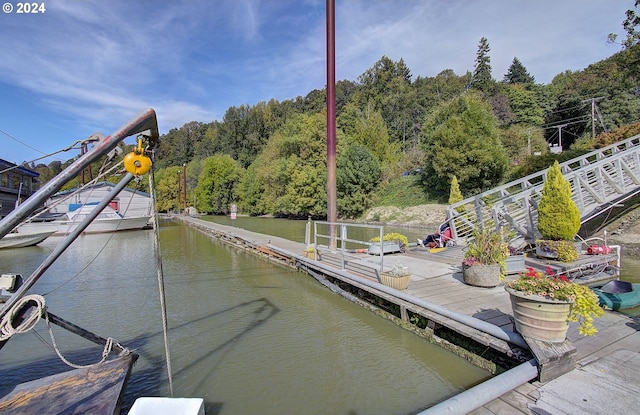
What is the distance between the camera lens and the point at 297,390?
440cm

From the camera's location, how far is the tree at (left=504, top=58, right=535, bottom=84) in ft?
187

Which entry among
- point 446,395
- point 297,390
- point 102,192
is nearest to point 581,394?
point 446,395

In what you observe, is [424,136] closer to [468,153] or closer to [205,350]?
[468,153]

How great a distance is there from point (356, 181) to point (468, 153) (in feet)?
35.8

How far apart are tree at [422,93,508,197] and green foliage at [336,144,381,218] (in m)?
6.48

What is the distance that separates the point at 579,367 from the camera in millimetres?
3545

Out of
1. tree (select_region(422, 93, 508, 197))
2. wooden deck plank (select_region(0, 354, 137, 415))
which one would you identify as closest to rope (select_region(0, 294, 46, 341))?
wooden deck plank (select_region(0, 354, 137, 415))

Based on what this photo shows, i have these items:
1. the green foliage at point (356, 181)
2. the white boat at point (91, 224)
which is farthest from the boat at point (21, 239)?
the green foliage at point (356, 181)

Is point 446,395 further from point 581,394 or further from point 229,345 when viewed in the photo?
point 229,345

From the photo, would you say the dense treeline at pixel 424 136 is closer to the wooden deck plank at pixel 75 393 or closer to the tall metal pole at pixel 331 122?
the tall metal pole at pixel 331 122

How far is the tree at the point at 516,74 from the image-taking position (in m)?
57.1

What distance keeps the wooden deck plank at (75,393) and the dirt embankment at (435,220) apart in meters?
14.5

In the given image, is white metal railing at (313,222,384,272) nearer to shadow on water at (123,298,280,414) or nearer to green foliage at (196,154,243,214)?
shadow on water at (123,298,280,414)

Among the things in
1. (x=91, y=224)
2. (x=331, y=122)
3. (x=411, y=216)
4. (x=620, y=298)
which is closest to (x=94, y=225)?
(x=91, y=224)
